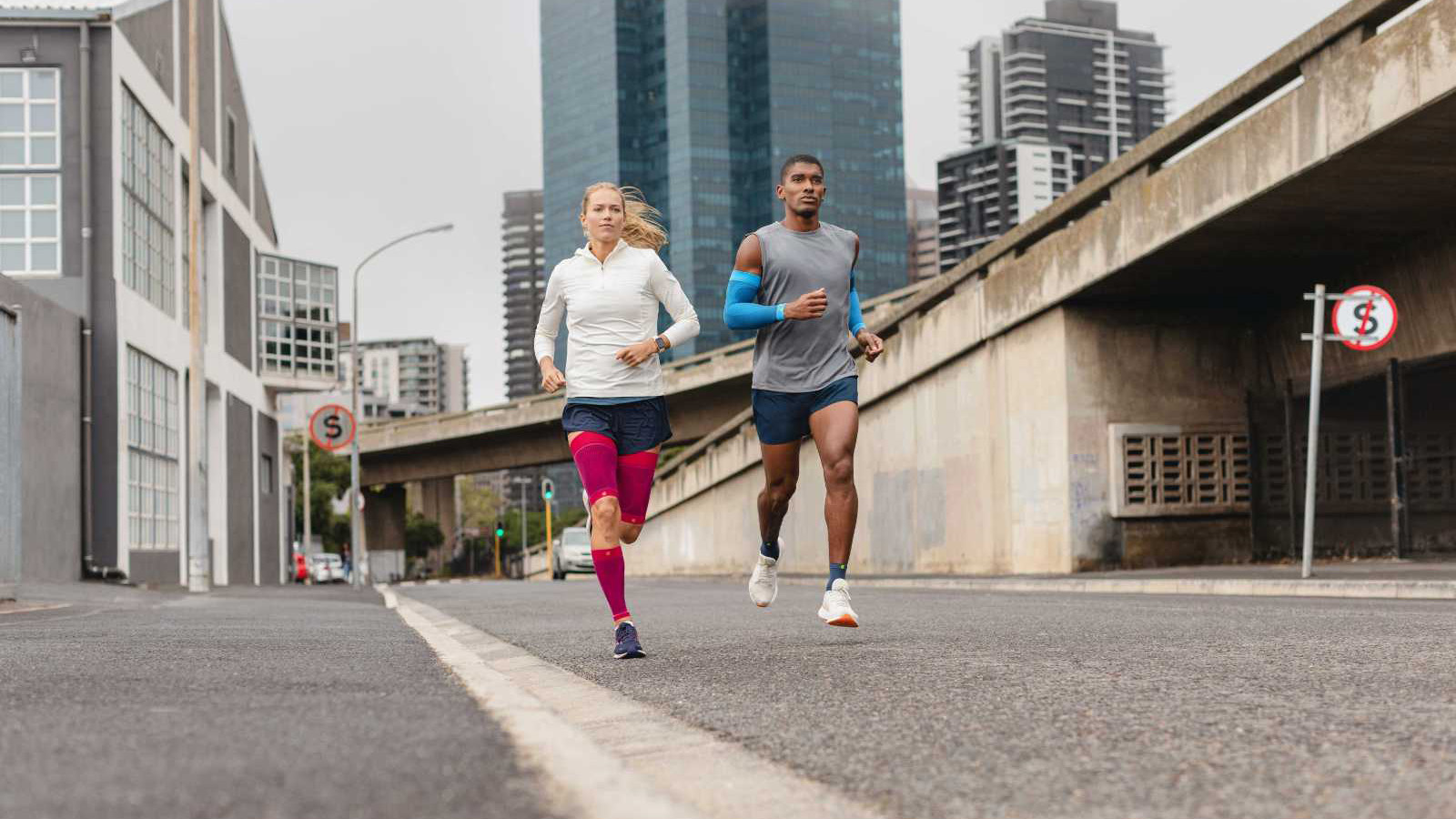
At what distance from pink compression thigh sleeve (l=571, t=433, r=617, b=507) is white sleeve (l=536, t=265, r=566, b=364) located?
0.43 metres

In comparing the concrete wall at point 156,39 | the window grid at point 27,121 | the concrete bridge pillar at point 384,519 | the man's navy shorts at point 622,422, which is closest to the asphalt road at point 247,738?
the man's navy shorts at point 622,422

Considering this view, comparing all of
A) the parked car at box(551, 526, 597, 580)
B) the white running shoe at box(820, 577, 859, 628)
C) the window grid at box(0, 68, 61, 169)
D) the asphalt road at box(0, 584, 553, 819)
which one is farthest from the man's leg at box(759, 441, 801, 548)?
the parked car at box(551, 526, 597, 580)

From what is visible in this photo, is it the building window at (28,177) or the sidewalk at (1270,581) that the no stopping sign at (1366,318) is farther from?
the building window at (28,177)

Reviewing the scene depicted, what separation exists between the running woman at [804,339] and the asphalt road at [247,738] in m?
1.91

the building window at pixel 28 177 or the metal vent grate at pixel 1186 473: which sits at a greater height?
the building window at pixel 28 177

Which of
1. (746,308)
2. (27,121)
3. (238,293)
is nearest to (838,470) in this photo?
(746,308)

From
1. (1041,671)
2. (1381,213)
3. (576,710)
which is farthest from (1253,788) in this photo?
(1381,213)

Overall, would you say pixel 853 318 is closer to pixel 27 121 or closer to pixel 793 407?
pixel 793 407

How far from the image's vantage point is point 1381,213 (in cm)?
1642

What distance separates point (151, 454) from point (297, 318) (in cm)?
1899

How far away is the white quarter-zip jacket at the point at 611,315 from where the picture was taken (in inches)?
273

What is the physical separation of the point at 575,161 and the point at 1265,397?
164 metres

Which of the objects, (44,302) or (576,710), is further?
(44,302)

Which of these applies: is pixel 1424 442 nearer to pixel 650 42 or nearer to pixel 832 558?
pixel 832 558
